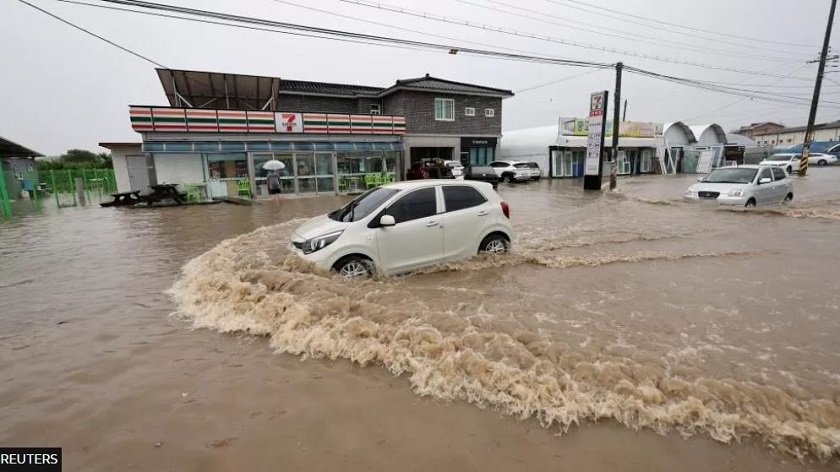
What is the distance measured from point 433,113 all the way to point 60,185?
79.0ft

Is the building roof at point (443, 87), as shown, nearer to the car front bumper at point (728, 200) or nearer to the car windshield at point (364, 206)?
the car front bumper at point (728, 200)

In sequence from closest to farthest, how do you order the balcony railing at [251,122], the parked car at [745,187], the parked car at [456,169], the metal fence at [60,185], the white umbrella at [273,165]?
the parked car at [745,187], the balcony railing at [251,122], the white umbrella at [273,165], the metal fence at [60,185], the parked car at [456,169]

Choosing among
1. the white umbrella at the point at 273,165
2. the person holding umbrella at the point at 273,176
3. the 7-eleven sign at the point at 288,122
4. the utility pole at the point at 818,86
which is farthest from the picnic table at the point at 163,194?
the utility pole at the point at 818,86

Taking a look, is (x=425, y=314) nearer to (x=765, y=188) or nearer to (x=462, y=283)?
(x=462, y=283)

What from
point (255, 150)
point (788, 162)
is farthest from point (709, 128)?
point (255, 150)

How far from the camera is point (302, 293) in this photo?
5.01m

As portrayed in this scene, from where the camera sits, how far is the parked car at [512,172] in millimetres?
27000

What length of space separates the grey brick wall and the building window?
0.79ft

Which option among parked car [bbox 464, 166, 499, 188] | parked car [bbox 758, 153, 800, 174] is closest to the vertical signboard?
parked car [bbox 464, 166, 499, 188]

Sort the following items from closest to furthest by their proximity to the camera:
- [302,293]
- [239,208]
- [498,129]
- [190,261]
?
[302,293], [190,261], [239,208], [498,129]

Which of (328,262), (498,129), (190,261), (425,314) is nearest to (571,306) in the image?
(425,314)

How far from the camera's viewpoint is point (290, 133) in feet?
65.9

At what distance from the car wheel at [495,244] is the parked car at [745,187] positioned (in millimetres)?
9055

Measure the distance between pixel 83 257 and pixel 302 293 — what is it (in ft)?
20.3
